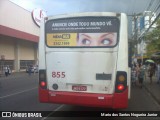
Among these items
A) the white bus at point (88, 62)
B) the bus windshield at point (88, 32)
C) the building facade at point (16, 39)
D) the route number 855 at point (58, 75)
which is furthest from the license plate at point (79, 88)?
the building facade at point (16, 39)

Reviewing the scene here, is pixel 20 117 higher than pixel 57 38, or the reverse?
pixel 57 38

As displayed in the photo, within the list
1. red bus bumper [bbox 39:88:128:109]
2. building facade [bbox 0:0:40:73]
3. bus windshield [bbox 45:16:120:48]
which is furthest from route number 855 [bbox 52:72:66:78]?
building facade [bbox 0:0:40:73]

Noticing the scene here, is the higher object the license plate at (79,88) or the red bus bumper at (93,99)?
the license plate at (79,88)

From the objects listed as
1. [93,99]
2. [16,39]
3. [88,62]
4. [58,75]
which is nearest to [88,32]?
[88,62]

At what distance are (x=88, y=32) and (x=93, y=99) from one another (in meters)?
1.61

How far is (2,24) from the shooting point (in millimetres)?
36656

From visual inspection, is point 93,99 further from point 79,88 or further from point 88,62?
point 88,62

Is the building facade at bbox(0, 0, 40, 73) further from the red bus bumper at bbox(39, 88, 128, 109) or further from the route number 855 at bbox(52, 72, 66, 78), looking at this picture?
the red bus bumper at bbox(39, 88, 128, 109)

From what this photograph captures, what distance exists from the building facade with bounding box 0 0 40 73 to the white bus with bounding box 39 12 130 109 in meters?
26.0

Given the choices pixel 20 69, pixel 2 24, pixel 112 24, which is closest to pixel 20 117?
pixel 112 24

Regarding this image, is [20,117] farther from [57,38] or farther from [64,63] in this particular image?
[57,38]

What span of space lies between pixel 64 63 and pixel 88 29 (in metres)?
1.03

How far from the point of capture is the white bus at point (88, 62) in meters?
7.57

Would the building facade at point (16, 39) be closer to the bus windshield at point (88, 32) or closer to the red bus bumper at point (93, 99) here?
the bus windshield at point (88, 32)
